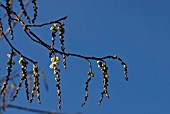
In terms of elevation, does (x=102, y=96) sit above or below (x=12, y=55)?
below

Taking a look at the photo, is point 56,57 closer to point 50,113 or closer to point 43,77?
point 50,113

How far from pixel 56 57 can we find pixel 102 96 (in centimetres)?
49

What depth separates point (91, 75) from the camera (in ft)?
9.67

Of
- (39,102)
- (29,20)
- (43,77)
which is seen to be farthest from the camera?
(43,77)

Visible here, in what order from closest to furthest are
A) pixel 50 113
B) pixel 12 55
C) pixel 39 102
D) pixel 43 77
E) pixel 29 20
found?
pixel 29 20
pixel 39 102
pixel 12 55
pixel 50 113
pixel 43 77

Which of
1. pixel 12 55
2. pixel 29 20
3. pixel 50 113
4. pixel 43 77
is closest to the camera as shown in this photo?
pixel 29 20

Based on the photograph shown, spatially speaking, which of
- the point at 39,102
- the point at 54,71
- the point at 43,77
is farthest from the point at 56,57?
the point at 43,77

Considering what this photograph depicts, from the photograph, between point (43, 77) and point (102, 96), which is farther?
point (43, 77)

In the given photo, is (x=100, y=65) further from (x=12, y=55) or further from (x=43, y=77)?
(x=43, y=77)

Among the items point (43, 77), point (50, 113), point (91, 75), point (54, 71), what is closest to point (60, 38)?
point (54, 71)

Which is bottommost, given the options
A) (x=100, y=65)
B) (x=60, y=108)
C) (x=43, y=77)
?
(x=60, y=108)

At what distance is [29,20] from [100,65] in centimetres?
75

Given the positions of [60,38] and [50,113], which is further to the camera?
[50,113]

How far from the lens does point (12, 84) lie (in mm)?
3965
